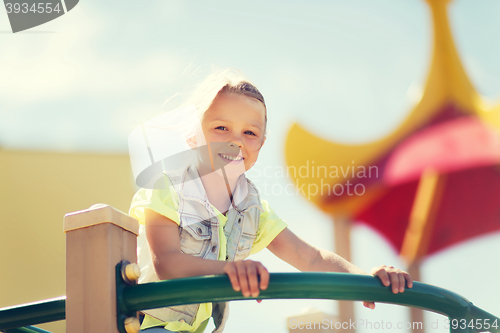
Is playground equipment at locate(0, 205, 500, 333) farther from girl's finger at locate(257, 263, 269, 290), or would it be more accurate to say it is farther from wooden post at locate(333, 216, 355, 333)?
wooden post at locate(333, 216, 355, 333)

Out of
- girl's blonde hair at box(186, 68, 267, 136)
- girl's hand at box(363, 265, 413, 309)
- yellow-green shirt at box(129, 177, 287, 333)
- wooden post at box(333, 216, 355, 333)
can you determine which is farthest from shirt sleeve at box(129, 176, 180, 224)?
wooden post at box(333, 216, 355, 333)

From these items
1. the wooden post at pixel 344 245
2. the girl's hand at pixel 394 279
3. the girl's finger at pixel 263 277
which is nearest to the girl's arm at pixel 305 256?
the girl's hand at pixel 394 279

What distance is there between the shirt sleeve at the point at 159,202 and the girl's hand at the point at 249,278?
39 centimetres

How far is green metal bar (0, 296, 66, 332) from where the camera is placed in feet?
2.71

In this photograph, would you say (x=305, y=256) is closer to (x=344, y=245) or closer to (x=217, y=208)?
(x=217, y=208)

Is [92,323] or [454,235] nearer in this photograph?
[92,323]

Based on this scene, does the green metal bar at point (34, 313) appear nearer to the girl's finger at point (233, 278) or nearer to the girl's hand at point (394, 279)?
the girl's finger at point (233, 278)

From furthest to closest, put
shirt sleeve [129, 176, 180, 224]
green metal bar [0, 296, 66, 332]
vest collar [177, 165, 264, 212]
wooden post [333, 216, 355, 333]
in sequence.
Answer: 1. wooden post [333, 216, 355, 333]
2. vest collar [177, 165, 264, 212]
3. shirt sleeve [129, 176, 180, 224]
4. green metal bar [0, 296, 66, 332]

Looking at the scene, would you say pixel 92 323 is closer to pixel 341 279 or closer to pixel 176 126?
pixel 341 279

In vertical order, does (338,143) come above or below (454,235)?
above

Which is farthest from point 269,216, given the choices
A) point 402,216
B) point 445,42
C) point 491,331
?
point 445,42

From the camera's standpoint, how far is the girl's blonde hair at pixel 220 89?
4.48 ft

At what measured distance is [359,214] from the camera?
356cm

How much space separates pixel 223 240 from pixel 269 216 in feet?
0.61
